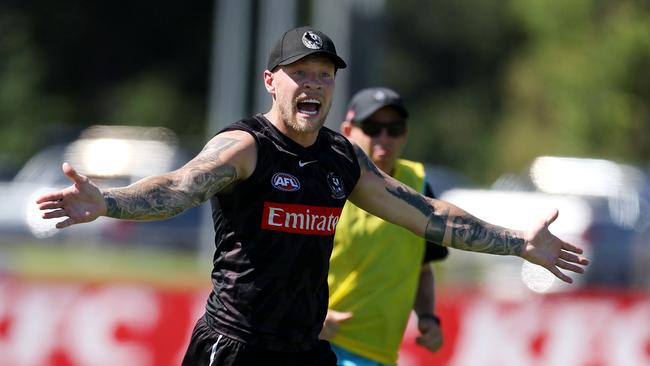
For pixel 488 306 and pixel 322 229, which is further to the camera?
pixel 488 306

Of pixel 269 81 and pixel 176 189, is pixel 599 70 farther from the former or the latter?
pixel 176 189

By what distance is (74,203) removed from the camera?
534 centimetres

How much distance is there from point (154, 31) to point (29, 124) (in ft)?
34.2

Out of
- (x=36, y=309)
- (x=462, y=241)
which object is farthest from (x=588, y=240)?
(x=462, y=241)

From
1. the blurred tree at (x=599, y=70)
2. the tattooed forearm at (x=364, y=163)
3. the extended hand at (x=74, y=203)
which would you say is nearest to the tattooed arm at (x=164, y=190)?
the extended hand at (x=74, y=203)

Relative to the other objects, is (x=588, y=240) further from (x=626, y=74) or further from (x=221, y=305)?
(x=221, y=305)

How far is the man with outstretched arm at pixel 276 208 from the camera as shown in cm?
591

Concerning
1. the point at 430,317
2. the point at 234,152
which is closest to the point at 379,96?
the point at 430,317

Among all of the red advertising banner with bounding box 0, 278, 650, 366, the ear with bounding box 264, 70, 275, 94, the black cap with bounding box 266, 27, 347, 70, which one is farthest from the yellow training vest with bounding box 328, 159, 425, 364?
the red advertising banner with bounding box 0, 278, 650, 366

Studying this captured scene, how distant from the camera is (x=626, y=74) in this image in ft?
91.5

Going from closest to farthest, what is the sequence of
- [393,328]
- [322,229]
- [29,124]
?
[322,229]
[393,328]
[29,124]

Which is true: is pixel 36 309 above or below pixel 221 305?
below

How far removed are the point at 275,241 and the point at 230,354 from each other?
53 centimetres

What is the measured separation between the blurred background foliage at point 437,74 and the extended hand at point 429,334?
1982cm
